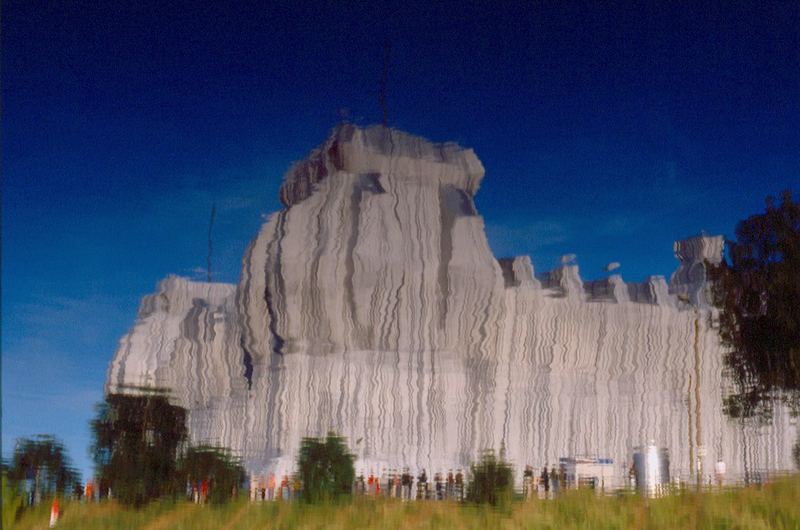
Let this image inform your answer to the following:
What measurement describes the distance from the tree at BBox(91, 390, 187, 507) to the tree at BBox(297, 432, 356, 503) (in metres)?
0.84

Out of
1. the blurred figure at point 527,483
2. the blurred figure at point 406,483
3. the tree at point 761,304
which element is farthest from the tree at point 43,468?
the tree at point 761,304

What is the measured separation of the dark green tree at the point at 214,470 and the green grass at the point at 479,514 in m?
0.17

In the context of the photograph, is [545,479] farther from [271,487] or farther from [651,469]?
[271,487]

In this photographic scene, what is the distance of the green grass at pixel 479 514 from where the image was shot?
441 centimetres

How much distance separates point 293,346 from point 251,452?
1746mm

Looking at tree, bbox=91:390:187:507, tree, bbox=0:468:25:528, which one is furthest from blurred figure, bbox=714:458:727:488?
tree, bbox=0:468:25:528

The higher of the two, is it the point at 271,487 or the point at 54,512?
the point at 271,487

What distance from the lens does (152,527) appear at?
Answer: 4.66 m

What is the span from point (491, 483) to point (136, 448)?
2.40m

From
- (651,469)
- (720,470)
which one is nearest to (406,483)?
(651,469)

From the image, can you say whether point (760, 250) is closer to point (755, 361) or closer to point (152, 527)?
point (755, 361)

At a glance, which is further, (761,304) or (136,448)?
(761,304)

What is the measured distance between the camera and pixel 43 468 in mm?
5160

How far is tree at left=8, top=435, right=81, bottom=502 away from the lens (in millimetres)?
5027
